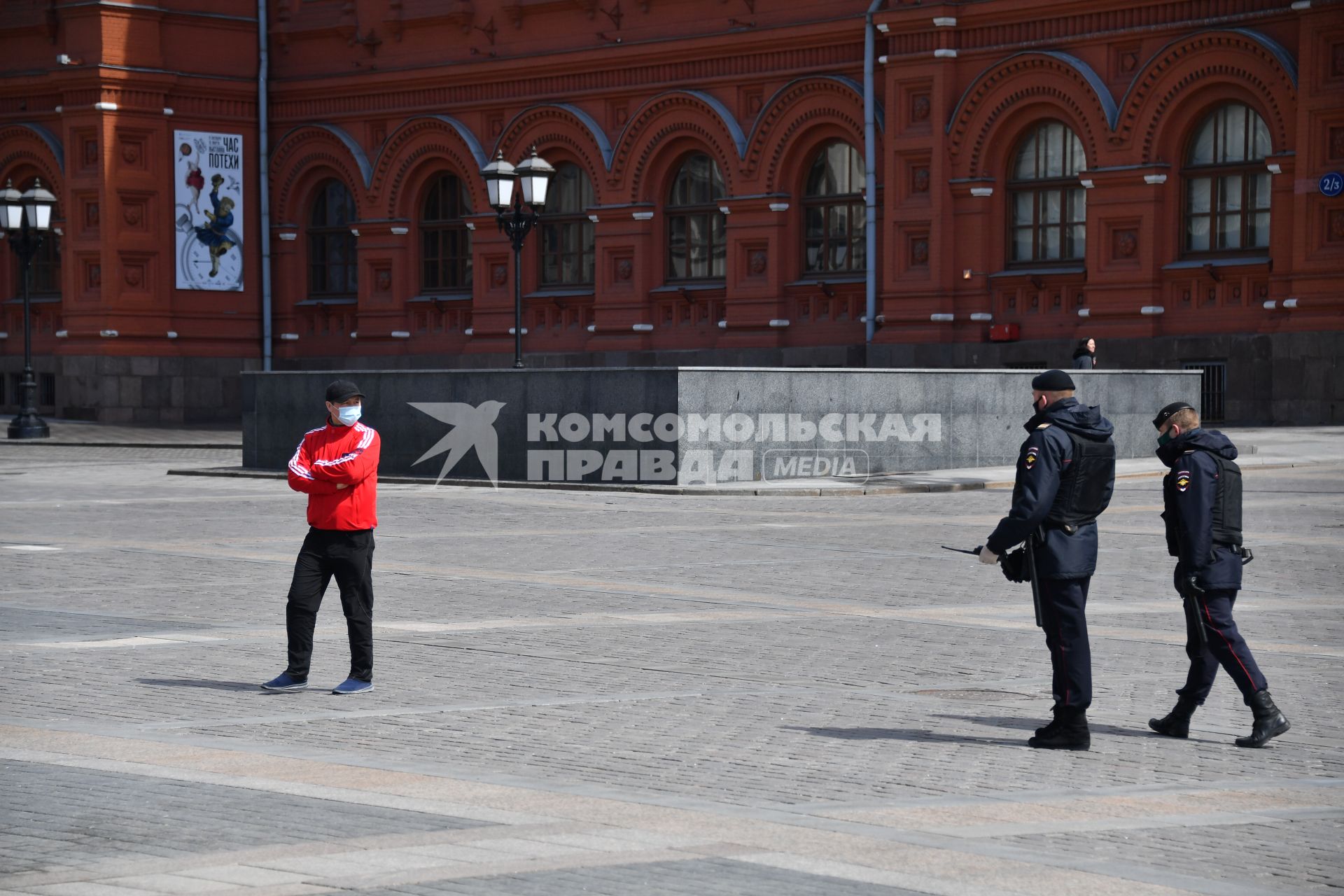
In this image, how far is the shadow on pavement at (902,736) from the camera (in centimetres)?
880

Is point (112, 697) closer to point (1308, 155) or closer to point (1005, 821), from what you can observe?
point (1005, 821)

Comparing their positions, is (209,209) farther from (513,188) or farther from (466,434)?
(466,434)

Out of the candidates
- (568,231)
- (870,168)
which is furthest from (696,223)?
(870,168)

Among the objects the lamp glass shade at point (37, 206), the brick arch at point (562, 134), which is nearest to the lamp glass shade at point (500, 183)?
the lamp glass shade at point (37, 206)

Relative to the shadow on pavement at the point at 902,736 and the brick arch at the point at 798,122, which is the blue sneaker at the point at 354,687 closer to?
the shadow on pavement at the point at 902,736

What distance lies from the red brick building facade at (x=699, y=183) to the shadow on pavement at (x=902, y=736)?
23.4 m

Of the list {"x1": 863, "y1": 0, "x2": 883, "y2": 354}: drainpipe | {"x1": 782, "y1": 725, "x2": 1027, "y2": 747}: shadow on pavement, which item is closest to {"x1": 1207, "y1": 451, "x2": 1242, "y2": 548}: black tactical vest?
{"x1": 782, "y1": 725, "x2": 1027, "y2": 747}: shadow on pavement

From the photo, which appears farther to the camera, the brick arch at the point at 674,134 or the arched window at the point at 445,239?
the arched window at the point at 445,239

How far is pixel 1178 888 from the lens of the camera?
6.25 metres

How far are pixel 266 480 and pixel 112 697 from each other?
17.3 m

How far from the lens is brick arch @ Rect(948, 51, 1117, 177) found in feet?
110

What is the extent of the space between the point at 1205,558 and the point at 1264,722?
2.50 ft

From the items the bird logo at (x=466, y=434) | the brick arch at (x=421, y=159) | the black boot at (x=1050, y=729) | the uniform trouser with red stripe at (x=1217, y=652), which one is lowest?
the black boot at (x=1050, y=729)

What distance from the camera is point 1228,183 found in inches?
1289
